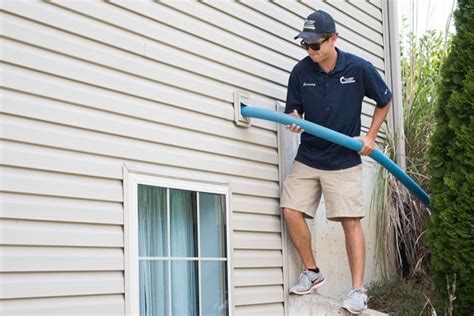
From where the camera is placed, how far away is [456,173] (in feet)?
18.7

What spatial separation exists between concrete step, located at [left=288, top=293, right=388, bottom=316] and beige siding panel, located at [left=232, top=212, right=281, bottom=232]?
0.48 m

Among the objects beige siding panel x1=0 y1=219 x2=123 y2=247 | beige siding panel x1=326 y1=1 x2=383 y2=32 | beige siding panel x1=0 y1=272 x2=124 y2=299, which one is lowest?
beige siding panel x1=0 y1=272 x2=124 y2=299

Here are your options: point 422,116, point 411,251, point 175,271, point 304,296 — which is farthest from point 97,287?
point 422,116

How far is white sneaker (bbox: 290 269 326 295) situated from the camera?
5656mm

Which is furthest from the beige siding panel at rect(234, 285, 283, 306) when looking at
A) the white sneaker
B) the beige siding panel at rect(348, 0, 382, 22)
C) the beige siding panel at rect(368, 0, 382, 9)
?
the beige siding panel at rect(368, 0, 382, 9)

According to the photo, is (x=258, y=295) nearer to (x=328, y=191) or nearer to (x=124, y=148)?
(x=328, y=191)

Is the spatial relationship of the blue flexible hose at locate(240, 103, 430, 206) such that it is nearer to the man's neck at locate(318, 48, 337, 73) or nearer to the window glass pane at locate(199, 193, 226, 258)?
the man's neck at locate(318, 48, 337, 73)

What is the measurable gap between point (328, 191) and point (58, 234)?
2.13 metres

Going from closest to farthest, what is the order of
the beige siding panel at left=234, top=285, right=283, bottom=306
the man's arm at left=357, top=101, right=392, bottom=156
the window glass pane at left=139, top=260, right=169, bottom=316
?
the window glass pane at left=139, top=260, right=169, bottom=316 < the beige siding panel at left=234, top=285, right=283, bottom=306 < the man's arm at left=357, top=101, right=392, bottom=156

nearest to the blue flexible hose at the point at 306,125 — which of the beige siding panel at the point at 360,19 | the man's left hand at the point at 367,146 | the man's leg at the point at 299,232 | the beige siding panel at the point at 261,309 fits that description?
the man's left hand at the point at 367,146

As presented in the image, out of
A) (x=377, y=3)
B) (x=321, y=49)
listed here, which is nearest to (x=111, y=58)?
(x=321, y=49)

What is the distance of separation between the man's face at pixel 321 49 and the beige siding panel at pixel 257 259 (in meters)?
1.28

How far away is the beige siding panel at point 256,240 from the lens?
530cm

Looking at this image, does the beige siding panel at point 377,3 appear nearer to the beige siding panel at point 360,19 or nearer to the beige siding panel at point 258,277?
the beige siding panel at point 360,19
